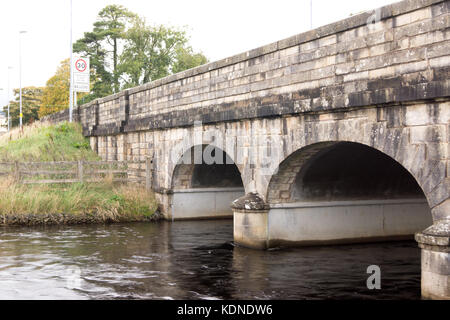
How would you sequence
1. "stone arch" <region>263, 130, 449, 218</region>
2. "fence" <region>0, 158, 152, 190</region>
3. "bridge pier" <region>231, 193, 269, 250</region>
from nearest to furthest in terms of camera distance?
"stone arch" <region>263, 130, 449, 218</region> → "bridge pier" <region>231, 193, 269, 250</region> → "fence" <region>0, 158, 152, 190</region>

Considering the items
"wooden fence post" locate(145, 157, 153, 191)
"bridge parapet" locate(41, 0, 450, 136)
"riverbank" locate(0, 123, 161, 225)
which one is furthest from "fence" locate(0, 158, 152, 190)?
"bridge parapet" locate(41, 0, 450, 136)

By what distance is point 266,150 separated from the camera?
36.1ft

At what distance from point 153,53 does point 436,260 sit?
1309 inches

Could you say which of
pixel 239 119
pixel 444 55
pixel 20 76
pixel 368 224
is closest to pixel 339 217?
pixel 368 224

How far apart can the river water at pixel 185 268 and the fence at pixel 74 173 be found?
2.92 m

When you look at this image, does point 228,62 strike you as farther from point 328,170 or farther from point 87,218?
point 87,218

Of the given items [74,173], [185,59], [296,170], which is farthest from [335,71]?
[185,59]

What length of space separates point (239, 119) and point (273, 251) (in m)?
2.81

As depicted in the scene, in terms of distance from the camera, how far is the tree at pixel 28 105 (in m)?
60.6

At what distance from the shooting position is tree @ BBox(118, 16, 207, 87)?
1481 inches

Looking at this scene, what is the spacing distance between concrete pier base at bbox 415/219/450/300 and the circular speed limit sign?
21.0 metres

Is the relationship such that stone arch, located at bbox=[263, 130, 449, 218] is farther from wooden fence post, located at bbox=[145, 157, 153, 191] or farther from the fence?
the fence
